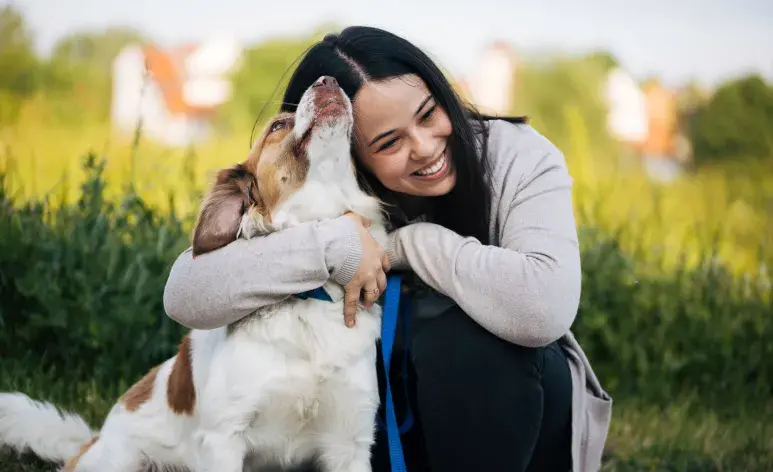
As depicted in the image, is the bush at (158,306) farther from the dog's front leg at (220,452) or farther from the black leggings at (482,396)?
the black leggings at (482,396)

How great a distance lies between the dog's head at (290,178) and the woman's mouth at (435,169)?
182 mm

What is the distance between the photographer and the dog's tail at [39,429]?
8.18 feet

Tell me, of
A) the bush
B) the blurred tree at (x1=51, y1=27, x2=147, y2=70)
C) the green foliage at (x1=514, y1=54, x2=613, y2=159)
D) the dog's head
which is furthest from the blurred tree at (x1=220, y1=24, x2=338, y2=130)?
the dog's head

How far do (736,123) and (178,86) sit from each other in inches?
205

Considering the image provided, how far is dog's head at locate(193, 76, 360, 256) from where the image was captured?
2.20 metres

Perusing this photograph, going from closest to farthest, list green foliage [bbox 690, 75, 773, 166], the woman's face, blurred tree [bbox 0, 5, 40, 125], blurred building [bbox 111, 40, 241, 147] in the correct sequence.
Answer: the woman's face < blurred tree [bbox 0, 5, 40, 125] < blurred building [bbox 111, 40, 241, 147] < green foliage [bbox 690, 75, 773, 166]

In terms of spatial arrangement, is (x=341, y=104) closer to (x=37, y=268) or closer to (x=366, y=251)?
(x=366, y=251)

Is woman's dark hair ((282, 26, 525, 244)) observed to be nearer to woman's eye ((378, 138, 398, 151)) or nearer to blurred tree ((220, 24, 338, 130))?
woman's eye ((378, 138, 398, 151))

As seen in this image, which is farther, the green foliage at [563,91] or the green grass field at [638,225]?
the green foliage at [563,91]

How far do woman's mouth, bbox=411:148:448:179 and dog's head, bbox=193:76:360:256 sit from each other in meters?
0.18

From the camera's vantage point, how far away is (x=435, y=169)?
7.80ft

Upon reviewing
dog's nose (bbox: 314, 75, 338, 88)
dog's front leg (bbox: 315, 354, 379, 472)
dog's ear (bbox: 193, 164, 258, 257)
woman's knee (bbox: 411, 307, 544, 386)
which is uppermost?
dog's nose (bbox: 314, 75, 338, 88)

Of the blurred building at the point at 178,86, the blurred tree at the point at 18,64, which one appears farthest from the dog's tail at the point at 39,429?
the blurred building at the point at 178,86

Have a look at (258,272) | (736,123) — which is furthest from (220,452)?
(736,123)
